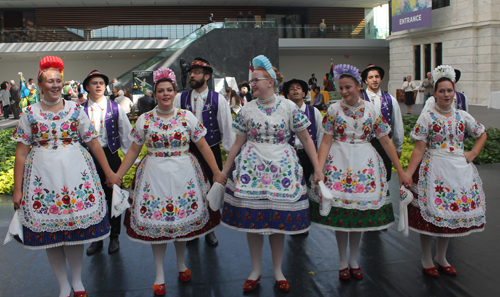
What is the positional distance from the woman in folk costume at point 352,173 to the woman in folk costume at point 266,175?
0.17m

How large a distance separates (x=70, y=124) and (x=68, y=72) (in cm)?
2835

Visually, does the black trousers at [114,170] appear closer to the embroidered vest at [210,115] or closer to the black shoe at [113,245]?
the black shoe at [113,245]

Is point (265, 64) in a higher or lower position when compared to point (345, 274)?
higher

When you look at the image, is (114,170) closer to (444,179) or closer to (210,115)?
(210,115)

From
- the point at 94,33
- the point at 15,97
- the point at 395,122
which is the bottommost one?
the point at 395,122

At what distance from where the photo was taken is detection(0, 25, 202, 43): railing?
26234mm

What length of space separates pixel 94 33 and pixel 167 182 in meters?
25.8

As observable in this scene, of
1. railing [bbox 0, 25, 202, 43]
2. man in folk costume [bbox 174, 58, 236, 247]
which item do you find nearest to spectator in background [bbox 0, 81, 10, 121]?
railing [bbox 0, 25, 202, 43]

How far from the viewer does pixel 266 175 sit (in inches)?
129

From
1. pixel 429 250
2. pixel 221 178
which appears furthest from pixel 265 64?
pixel 429 250

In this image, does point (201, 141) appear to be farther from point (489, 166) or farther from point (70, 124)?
point (489, 166)

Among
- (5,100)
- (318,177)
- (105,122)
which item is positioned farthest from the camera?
(5,100)

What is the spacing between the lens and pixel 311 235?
4691mm

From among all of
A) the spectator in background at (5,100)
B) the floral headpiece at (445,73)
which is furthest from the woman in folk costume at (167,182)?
the spectator in background at (5,100)
